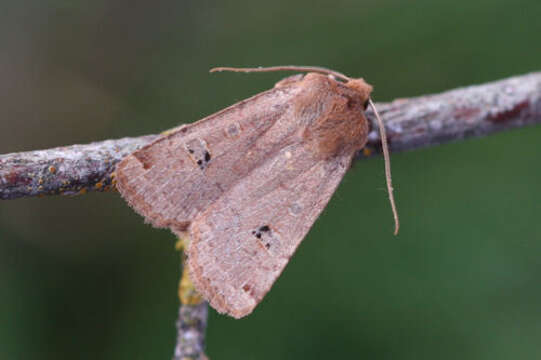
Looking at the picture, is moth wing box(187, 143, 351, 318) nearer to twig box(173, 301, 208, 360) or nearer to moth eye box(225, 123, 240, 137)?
twig box(173, 301, 208, 360)

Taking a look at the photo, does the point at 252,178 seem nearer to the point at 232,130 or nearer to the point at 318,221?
the point at 232,130

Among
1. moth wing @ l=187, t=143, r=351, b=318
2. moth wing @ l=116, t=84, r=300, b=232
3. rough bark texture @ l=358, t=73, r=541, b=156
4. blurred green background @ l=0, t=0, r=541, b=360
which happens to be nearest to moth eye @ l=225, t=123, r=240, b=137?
moth wing @ l=116, t=84, r=300, b=232

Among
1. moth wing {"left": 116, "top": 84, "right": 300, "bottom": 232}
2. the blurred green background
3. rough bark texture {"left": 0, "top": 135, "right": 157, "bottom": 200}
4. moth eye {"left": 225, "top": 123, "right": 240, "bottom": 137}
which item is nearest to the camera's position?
rough bark texture {"left": 0, "top": 135, "right": 157, "bottom": 200}

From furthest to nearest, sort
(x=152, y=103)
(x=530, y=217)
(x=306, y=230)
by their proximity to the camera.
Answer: (x=152, y=103) < (x=530, y=217) < (x=306, y=230)

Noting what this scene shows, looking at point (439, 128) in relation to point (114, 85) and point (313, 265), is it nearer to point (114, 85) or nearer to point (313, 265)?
point (313, 265)

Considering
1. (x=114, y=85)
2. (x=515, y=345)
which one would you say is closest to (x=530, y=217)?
(x=515, y=345)

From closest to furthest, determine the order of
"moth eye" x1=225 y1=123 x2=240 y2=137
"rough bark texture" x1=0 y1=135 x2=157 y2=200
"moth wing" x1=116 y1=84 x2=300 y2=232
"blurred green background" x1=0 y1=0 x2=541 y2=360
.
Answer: "rough bark texture" x1=0 y1=135 x2=157 y2=200 < "moth wing" x1=116 y1=84 x2=300 y2=232 < "moth eye" x1=225 y1=123 x2=240 y2=137 < "blurred green background" x1=0 y1=0 x2=541 y2=360

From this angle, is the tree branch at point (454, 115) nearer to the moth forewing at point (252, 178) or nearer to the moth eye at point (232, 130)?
the moth forewing at point (252, 178)

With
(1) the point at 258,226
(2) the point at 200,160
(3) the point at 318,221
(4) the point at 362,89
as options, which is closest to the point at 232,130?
(2) the point at 200,160
